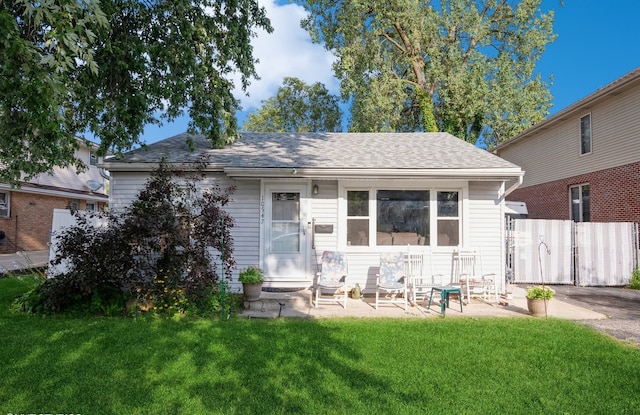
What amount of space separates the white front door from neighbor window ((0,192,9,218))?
48.7ft

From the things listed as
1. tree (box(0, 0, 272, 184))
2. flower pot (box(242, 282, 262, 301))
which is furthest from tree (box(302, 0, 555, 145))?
flower pot (box(242, 282, 262, 301))

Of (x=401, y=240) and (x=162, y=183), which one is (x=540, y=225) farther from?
(x=162, y=183)

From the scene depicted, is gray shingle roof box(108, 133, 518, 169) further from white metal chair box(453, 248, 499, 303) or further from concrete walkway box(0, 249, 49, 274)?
concrete walkway box(0, 249, 49, 274)

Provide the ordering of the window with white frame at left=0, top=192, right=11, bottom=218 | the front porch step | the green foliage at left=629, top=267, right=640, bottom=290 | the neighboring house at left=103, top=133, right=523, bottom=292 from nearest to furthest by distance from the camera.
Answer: the front porch step < the neighboring house at left=103, top=133, right=523, bottom=292 < the green foliage at left=629, top=267, right=640, bottom=290 < the window with white frame at left=0, top=192, right=11, bottom=218

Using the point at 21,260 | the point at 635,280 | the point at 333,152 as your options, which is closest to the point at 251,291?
the point at 333,152

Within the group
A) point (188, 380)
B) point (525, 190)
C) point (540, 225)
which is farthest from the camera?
point (525, 190)

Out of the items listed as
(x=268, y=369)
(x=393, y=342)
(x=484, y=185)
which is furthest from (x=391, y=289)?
(x=268, y=369)

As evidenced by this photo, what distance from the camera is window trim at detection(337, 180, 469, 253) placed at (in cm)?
866

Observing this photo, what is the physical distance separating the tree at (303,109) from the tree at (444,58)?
29.3 ft

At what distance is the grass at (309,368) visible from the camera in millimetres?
3588

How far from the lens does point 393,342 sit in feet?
17.4

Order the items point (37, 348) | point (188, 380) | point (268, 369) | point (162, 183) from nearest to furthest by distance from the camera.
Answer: point (188, 380) < point (268, 369) < point (37, 348) < point (162, 183)

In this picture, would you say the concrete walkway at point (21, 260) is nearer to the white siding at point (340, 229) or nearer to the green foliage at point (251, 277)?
the white siding at point (340, 229)

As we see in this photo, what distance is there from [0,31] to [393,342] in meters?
6.24
